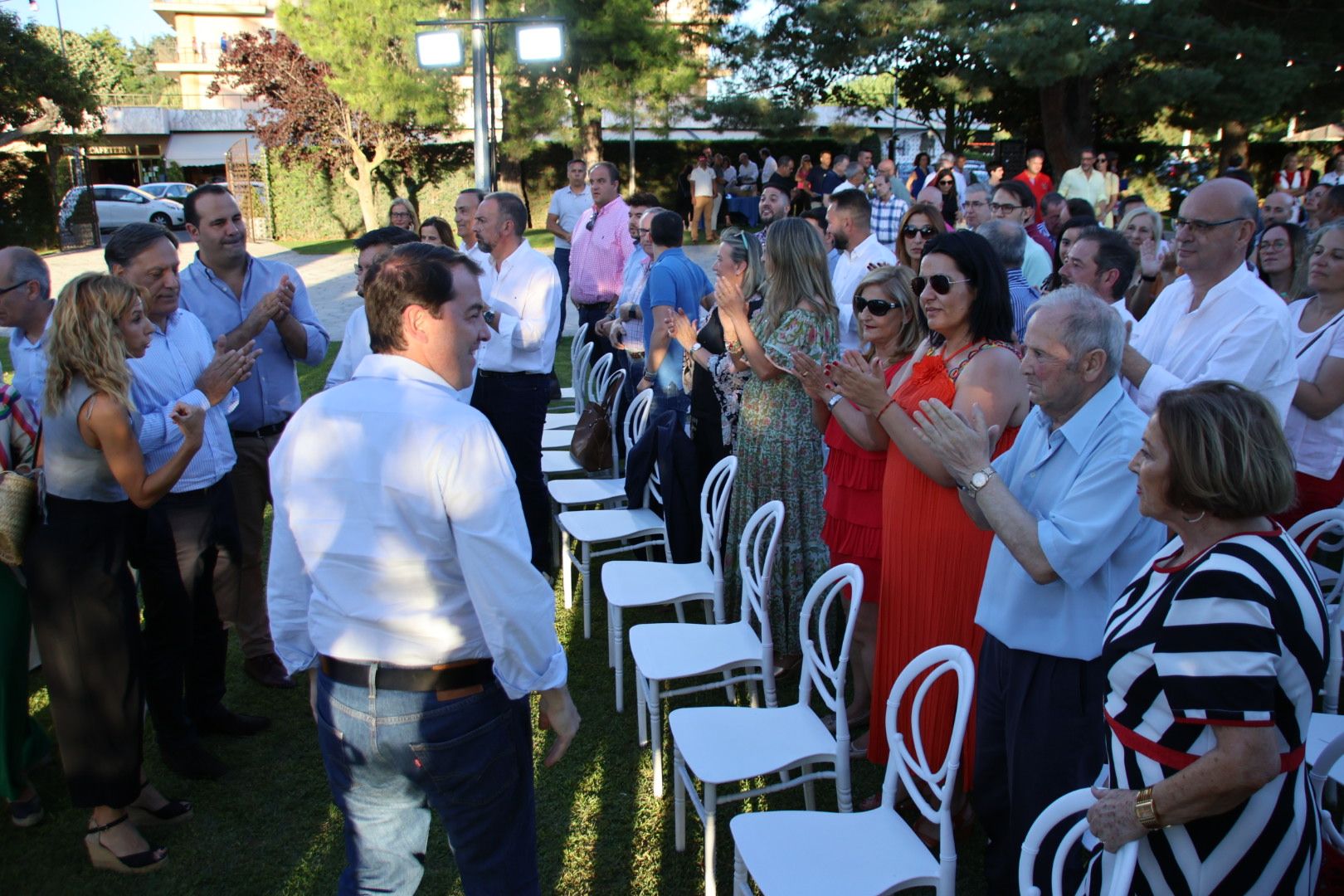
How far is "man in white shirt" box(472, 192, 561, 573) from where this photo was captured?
4926mm

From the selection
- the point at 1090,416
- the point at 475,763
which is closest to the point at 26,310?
the point at 475,763

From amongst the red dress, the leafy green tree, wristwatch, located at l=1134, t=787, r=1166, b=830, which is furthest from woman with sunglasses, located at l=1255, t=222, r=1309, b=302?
the leafy green tree

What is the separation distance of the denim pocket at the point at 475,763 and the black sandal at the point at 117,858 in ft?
5.42

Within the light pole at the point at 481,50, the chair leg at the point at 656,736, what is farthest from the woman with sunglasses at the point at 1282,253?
the light pole at the point at 481,50

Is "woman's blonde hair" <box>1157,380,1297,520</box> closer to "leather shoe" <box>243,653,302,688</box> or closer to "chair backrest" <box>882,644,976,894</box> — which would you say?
"chair backrest" <box>882,644,976,894</box>

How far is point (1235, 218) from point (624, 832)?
292 cm

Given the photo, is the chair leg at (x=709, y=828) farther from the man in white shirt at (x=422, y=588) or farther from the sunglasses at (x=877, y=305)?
the sunglasses at (x=877, y=305)

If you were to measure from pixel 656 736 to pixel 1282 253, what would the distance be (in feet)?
13.4

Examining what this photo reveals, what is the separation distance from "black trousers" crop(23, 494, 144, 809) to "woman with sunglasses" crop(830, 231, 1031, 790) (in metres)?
2.29

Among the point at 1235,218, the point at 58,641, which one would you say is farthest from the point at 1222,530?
the point at 58,641

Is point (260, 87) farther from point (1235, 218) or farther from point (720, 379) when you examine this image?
point (1235, 218)

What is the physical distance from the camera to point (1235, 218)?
3.23 metres

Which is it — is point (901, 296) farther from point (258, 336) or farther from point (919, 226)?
point (258, 336)

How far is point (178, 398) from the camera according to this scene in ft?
10.8
